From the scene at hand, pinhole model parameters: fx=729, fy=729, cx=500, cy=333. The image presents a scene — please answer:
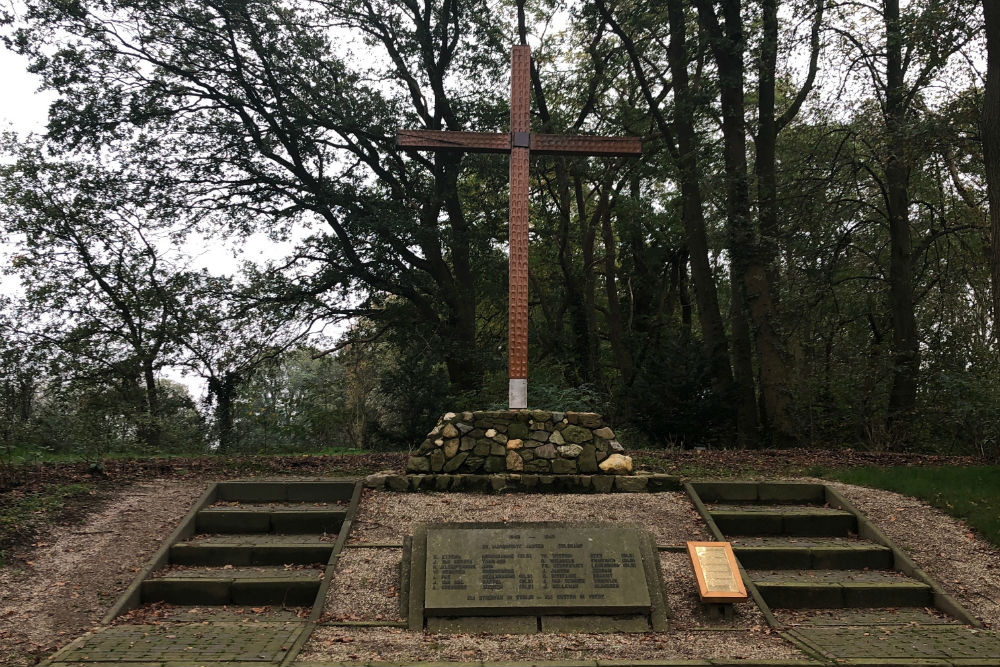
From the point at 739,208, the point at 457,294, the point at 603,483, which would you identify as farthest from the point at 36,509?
the point at 739,208

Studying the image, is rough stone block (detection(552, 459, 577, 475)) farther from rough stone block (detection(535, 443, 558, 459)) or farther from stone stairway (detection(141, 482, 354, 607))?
stone stairway (detection(141, 482, 354, 607))

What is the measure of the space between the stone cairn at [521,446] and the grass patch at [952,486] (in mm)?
2849

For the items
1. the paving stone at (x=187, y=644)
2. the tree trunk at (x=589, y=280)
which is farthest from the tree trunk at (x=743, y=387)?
the paving stone at (x=187, y=644)

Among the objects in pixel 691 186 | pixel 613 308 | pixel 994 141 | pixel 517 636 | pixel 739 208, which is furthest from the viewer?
pixel 613 308

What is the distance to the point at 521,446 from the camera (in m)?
7.76

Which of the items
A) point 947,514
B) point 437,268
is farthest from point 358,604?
point 437,268

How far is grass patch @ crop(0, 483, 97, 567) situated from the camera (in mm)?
6378

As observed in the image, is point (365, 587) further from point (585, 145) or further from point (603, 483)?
point (585, 145)

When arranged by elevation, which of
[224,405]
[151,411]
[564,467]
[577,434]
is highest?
[224,405]

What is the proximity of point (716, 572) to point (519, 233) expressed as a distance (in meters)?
4.23

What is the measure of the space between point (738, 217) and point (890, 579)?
23.2 feet

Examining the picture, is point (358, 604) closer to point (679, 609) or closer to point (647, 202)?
point (679, 609)

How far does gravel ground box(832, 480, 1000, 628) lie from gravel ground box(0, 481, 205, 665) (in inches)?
266

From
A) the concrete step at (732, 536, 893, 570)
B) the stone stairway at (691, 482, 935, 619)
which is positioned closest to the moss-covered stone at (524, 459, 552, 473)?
the stone stairway at (691, 482, 935, 619)
